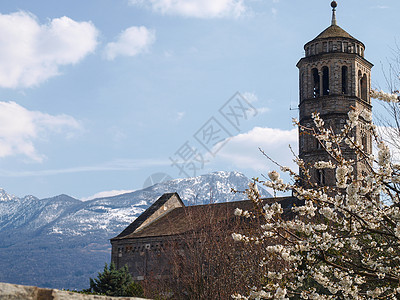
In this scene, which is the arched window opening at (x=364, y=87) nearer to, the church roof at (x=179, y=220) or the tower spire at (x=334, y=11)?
the tower spire at (x=334, y=11)

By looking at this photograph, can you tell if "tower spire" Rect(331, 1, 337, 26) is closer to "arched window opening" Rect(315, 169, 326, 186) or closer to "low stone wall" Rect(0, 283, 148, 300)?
"arched window opening" Rect(315, 169, 326, 186)

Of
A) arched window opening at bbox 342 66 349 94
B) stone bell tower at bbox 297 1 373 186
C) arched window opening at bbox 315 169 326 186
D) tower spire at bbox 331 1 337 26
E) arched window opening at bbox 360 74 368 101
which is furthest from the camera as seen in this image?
tower spire at bbox 331 1 337 26

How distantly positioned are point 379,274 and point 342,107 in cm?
3323

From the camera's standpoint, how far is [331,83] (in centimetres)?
4206

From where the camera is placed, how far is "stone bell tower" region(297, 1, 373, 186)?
41.4 m

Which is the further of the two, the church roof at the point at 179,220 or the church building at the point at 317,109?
the church building at the point at 317,109

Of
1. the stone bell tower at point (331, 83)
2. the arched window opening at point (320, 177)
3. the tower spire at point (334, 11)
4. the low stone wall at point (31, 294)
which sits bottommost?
the low stone wall at point (31, 294)

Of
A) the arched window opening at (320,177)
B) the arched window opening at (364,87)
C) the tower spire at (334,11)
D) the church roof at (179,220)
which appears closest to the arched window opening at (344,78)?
the arched window opening at (364,87)

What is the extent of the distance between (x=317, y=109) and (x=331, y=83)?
7.81 feet

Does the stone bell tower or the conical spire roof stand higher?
the conical spire roof

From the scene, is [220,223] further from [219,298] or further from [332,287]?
A: [332,287]

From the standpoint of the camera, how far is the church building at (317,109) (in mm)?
39250

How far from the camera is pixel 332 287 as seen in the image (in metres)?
A: 11.0

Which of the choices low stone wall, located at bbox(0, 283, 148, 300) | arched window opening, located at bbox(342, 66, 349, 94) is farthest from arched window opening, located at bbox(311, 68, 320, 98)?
low stone wall, located at bbox(0, 283, 148, 300)
